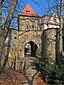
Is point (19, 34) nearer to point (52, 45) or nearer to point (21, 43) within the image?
point (21, 43)

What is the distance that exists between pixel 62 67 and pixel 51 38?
6.32m

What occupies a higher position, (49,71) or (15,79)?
(49,71)

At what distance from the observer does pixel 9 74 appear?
19875 mm

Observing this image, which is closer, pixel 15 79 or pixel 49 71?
pixel 15 79

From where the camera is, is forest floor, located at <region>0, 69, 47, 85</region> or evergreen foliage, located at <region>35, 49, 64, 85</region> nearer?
forest floor, located at <region>0, 69, 47, 85</region>

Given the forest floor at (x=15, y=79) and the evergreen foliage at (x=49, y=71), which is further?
the evergreen foliage at (x=49, y=71)

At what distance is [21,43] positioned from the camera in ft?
93.1

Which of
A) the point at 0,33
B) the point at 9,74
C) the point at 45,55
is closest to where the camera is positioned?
the point at 0,33

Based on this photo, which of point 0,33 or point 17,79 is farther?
point 17,79

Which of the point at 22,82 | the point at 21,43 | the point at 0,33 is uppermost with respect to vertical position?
the point at 0,33

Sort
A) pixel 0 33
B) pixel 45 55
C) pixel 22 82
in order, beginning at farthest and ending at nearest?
1. pixel 45 55
2. pixel 22 82
3. pixel 0 33

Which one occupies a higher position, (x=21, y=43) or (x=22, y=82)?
(x=21, y=43)

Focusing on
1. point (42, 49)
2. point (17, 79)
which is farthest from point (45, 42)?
point (17, 79)

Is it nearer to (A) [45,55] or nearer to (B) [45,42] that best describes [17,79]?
(A) [45,55]
